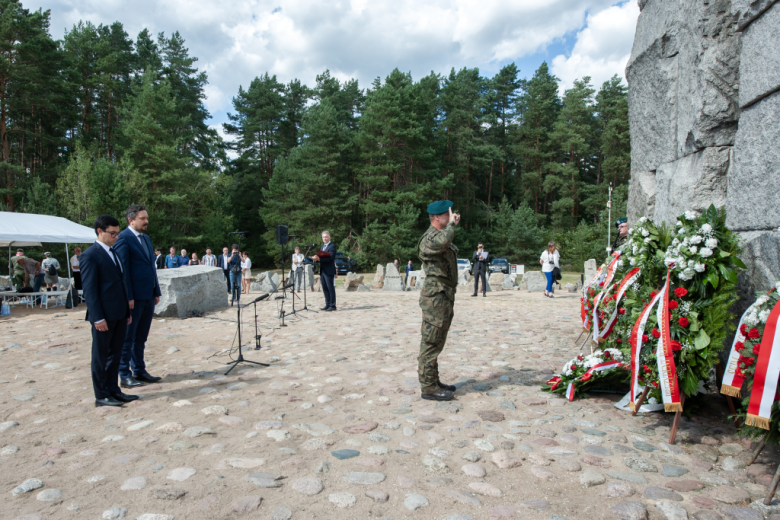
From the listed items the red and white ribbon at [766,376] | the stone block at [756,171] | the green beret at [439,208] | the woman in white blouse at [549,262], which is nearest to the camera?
the red and white ribbon at [766,376]

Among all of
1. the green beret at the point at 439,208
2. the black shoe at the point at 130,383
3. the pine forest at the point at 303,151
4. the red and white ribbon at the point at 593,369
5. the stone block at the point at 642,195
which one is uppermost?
the pine forest at the point at 303,151

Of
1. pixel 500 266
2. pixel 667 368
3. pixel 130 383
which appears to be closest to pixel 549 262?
pixel 667 368

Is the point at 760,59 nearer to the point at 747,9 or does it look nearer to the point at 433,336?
the point at 747,9

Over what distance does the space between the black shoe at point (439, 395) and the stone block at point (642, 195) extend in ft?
10.4

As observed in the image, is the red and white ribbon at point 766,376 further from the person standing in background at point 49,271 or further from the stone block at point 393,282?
the person standing in background at point 49,271

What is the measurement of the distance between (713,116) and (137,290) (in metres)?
6.19

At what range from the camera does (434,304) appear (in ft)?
14.9

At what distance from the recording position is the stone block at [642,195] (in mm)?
5367

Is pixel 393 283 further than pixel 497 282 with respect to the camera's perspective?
No

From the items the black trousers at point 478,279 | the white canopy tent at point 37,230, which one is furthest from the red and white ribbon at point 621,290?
the white canopy tent at point 37,230

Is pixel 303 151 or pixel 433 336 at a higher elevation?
pixel 303 151

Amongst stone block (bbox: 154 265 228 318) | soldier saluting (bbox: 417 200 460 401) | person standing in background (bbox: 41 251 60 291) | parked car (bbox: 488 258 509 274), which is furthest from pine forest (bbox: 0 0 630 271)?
soldier saluting (bbox: 417 200 460 401)

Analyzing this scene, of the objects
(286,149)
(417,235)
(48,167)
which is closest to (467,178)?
(417,235)

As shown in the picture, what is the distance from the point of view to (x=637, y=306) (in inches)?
164
